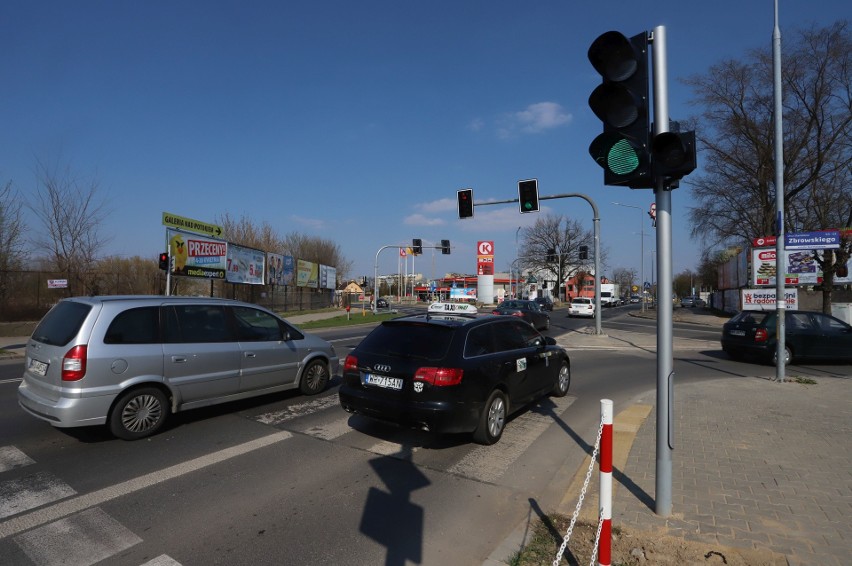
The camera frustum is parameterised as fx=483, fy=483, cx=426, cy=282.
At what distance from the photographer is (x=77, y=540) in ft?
11.6

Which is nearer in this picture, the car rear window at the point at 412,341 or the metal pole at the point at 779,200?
the car rear window at the point at 412,341

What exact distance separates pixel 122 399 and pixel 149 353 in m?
0.59

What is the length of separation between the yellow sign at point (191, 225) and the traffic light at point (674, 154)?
30.0m

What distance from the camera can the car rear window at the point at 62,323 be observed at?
5555mm

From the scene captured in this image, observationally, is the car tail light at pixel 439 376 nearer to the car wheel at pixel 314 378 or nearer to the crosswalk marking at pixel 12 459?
the car wheel at pixel 314 378

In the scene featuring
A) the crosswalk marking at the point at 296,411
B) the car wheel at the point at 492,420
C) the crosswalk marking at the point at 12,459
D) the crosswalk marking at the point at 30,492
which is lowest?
the crosswalk marking at the point at 296,411

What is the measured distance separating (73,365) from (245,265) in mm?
32312

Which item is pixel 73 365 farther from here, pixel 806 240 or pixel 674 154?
pixel 806 240

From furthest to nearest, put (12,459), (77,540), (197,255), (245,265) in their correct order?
(245,265)
(197,255)
(12,459)
(77,540)

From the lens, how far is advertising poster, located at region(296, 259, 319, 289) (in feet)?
163

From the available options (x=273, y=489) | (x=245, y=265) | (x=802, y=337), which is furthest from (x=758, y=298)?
(x=245, y=265)

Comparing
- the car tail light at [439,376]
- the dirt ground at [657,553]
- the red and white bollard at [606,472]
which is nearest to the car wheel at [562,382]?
the car tail light at [439,376]

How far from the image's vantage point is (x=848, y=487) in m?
4.48

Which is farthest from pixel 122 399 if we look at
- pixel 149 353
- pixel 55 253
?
pixel 55 253
